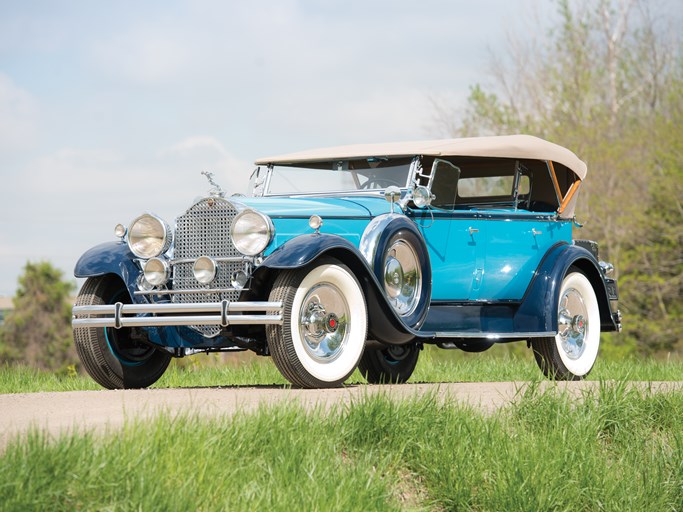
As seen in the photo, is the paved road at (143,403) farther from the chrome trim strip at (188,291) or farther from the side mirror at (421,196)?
the side mirror at (421,196)

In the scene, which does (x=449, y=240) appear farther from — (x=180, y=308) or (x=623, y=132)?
(x=623, y=132)

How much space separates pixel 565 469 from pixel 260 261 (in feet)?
8.26

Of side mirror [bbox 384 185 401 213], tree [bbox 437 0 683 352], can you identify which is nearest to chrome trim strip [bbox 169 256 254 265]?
side mirror [bbox 384 185 401 213]

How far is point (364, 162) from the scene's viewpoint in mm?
8594

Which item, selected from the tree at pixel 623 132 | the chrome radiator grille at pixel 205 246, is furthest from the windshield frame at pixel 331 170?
the tree at pixel 623 132

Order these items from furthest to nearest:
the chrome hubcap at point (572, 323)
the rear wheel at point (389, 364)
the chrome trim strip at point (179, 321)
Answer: the rear wheel at point (389, 364), the chrome hubcap at point (572, 323), the chrome trim strip at point (179, 321)

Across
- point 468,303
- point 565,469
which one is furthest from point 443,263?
point 565,469

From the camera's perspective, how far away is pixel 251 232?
6.92 meters

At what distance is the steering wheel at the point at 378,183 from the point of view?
837 cm

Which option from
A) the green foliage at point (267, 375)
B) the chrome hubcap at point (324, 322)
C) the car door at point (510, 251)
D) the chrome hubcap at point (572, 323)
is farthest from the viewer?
the chrome hubcap at point (572, 323)

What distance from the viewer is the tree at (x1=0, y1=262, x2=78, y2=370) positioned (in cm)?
4106

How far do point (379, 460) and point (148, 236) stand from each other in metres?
3.02

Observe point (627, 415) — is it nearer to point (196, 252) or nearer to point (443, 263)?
point (443, 263)

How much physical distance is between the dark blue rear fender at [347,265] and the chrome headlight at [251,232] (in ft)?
0.44
